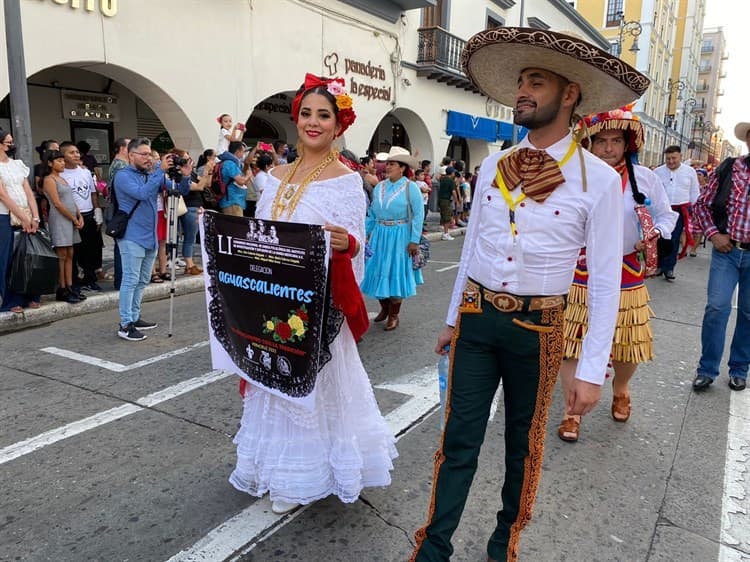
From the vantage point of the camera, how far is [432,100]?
17953 mm

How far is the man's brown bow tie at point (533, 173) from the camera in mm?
2002

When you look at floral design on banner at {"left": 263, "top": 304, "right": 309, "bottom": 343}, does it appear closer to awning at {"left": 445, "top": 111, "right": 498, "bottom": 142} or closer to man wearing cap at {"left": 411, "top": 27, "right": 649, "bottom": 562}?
man wearing cap at {"left": 411, "top": 27, "right": 649, "bottom": 562}

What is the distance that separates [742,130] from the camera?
426 cm

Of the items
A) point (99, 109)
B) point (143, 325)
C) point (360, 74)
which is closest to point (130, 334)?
point (143, 325)

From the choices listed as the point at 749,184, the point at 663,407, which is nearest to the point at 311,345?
the point at 663,407

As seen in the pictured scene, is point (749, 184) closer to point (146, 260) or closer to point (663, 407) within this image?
point (663, 407)

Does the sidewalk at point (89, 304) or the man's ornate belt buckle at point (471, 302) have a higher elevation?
the man's ornate belt buckle at point (471, 302)

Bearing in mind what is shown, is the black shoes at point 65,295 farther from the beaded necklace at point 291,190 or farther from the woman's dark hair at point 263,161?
the beaded necklace at point 291,190

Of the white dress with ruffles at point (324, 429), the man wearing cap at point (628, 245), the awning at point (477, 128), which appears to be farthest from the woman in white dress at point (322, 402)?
the awning at point (477, 128)

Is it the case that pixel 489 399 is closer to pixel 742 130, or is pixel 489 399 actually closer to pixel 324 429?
pixel 324 429

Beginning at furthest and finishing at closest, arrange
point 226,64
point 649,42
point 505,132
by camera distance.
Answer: point 649,42, point 505,132, point 226,64

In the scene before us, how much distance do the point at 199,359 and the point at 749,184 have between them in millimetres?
4530

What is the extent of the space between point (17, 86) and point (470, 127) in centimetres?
1581

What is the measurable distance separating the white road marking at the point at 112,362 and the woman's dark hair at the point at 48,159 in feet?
7.63
